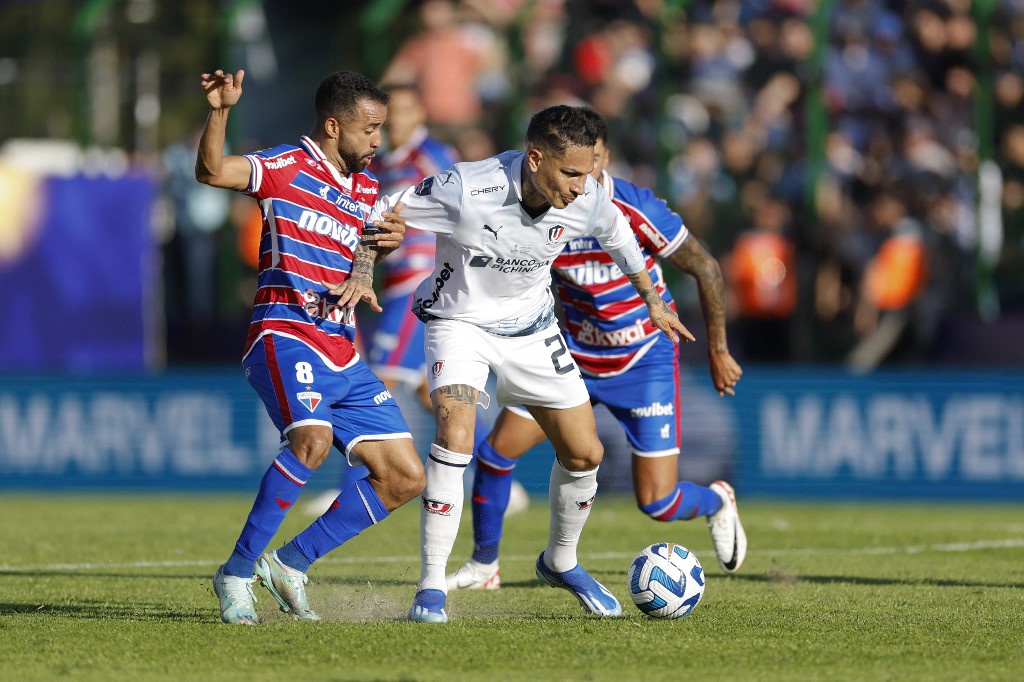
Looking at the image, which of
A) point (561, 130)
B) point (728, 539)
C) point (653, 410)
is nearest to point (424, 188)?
point (561, 130)

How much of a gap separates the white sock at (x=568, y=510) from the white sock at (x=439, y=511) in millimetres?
655

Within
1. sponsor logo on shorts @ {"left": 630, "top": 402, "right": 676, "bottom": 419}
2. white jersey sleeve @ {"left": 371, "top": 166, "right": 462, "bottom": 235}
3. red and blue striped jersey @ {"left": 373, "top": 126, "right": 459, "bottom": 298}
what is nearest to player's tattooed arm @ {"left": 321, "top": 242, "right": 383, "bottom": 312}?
white jersey sleeve @ {"left": 371, "top": 166, "right": 462, "bottom": 235}

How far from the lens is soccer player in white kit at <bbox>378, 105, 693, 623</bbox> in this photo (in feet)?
22.0

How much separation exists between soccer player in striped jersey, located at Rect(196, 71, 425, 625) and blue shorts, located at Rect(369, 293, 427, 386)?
3.69 metres

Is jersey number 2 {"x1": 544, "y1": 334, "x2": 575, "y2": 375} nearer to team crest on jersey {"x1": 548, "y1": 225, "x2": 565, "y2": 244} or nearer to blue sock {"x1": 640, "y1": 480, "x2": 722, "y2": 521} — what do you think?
team crest on jersey {"x1": 548, "y1": 225, "x2": 565, "y2": 244}

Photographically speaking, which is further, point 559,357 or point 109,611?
point 559,357

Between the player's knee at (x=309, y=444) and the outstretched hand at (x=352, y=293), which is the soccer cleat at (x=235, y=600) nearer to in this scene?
the player's knee at (x=309, y=444)

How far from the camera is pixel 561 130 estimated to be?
664 cm

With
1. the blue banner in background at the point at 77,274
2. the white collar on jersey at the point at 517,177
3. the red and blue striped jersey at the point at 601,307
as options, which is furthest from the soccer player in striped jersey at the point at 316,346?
the blue banner in background at the point at 77,274

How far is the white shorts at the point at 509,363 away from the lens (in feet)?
22.5

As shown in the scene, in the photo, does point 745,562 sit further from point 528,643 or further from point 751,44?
point 751,44

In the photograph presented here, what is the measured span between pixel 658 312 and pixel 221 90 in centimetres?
213

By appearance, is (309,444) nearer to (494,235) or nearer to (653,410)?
(494,235)

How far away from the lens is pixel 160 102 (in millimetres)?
15352
